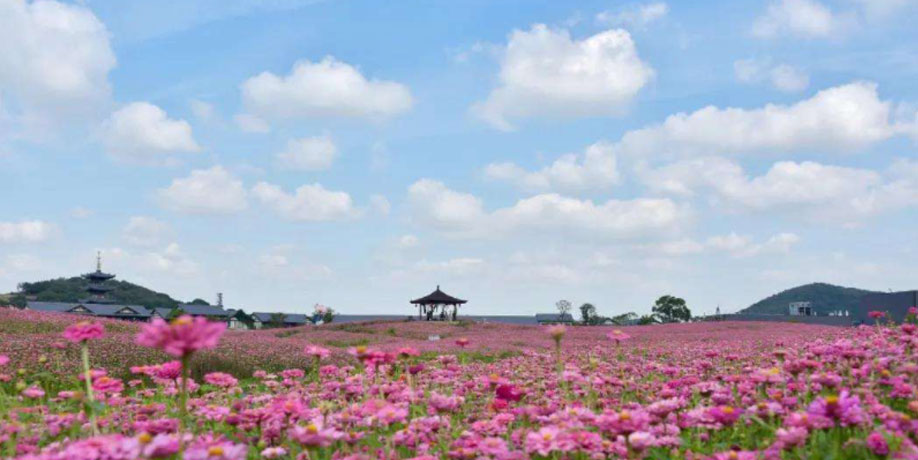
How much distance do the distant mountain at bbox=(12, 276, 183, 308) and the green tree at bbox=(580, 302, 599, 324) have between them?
74564mm

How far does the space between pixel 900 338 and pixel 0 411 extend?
8.50m

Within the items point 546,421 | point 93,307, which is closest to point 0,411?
point 546,421

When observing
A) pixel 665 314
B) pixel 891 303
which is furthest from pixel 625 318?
pixel 891 303

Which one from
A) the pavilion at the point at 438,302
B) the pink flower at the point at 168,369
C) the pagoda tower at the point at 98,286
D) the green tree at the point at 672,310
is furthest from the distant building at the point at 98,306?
the pink flower at the point at 168,369

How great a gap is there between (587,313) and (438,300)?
3115 cm

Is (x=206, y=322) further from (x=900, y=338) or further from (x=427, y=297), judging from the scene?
(x=427, y=297)

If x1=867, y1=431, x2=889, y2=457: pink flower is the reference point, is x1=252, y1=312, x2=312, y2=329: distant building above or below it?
below

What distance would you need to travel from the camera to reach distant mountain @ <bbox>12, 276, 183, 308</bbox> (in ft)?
381

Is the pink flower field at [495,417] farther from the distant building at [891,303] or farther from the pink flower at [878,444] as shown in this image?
the distant building at [891,303]

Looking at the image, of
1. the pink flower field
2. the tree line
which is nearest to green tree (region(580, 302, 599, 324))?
the tree line

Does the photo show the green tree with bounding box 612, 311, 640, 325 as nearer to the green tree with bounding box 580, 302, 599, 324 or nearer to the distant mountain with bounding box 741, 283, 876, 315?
the green tree with bounding box 580, 302, 599, 324

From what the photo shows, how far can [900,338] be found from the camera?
7.07m

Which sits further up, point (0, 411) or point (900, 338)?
point (900, 338)

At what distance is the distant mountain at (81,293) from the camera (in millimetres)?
116250
